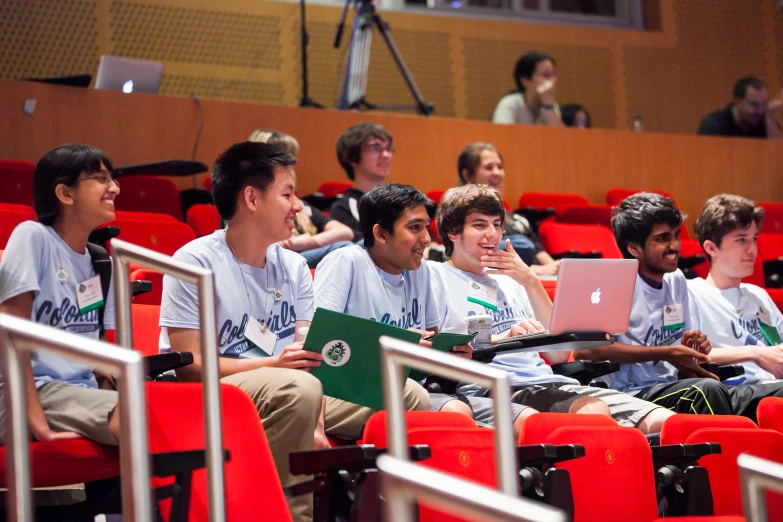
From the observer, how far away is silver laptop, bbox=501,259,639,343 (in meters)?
2.44

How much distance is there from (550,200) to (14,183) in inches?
106

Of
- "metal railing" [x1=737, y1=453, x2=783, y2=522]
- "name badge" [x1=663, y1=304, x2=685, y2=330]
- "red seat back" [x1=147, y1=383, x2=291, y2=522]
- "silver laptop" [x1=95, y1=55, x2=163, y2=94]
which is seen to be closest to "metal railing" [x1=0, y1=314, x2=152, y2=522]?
"red seat back" [x1=147, y1=383, x2=291, y2=522]

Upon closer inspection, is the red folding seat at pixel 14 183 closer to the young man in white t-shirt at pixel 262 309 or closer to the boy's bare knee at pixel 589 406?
the young man in white t-shirt at pixel 262 309

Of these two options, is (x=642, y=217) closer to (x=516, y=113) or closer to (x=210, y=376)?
(x=210, y=376)

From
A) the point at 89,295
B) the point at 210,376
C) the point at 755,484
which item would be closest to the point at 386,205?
the point at 89,295

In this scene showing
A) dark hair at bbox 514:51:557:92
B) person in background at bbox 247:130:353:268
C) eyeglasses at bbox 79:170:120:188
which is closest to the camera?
eyeglasses at bbox 79:170:120:188

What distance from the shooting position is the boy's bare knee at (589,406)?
258cm

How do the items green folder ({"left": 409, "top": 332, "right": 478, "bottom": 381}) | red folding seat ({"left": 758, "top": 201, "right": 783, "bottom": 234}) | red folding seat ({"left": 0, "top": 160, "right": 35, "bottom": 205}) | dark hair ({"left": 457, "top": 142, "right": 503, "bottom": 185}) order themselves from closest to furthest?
1. green folder ({"left": 409, "top": 332, "right": 478, "bottom": 381})
2. red folding seat ({"left": 0, "top": 160, "right": 35, "bottom": 205})
3. dark hair ({"left": 457, "top": 142, "right": 503, "bottom": 185})
4. red folding seat ({"left": 758, "top": 201, "right": 783, "bottom": 234})

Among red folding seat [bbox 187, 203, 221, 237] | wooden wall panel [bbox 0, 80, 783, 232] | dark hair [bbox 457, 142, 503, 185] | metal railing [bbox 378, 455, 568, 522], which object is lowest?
metal railing [bbox 378, 455, 568, 522]

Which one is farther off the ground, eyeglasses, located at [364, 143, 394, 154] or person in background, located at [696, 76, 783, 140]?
person in background, located at [696, 76, 783, 140]

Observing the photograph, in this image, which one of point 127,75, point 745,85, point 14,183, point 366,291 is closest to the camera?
point 366,291

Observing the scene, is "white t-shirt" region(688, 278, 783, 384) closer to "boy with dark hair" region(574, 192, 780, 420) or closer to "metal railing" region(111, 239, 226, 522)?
"boy with dark hair" region(574, 192, 780, 420)

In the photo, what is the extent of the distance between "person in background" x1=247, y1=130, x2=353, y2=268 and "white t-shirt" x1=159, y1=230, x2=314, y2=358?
1.03 meters

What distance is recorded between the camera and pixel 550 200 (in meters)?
5.12
